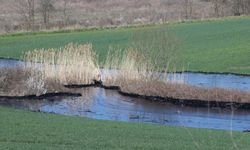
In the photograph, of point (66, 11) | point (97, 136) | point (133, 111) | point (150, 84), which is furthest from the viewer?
point (66, 11)

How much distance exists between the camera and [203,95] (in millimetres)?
22312

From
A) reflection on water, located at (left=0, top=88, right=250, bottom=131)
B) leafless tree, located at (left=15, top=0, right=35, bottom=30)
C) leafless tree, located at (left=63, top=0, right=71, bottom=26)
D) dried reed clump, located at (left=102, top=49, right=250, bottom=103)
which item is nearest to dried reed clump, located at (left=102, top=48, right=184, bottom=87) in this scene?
dried reed clump, located at (left=102, top=49, right=250, bottom=103)

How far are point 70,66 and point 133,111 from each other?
497 cm

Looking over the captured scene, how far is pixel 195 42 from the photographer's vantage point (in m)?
39.5

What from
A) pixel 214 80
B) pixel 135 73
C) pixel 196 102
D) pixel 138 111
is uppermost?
pixel 135 73

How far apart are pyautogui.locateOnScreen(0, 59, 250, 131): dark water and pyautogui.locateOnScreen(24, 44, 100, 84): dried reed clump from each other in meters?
1.06

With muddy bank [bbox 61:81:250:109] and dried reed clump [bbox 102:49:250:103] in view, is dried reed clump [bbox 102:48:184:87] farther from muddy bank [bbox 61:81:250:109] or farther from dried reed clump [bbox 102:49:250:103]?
muddy bank [bbox 61:81:250:109]

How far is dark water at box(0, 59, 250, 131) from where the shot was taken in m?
18.8

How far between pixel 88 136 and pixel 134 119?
611cm

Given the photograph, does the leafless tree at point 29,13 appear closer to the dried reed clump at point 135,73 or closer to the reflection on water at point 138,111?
the dried reed clump at point 135,73

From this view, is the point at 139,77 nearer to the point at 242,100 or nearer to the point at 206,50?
the point at 242,100

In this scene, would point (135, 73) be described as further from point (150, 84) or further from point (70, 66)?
point (70, 66)

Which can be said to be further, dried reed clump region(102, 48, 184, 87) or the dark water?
dried reed clump region(102, 48, 184, 87)

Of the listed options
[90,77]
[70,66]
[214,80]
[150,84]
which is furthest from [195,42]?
[70,66]
